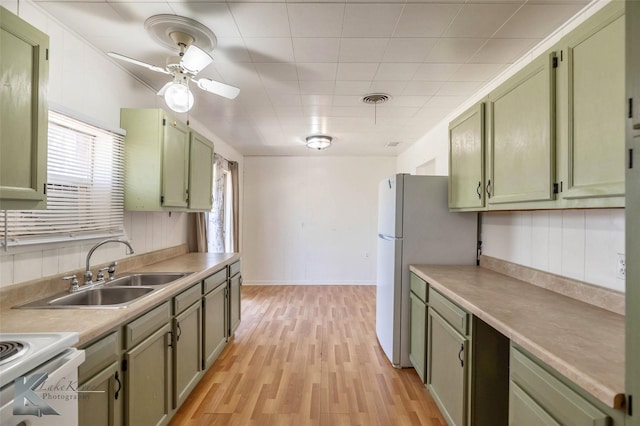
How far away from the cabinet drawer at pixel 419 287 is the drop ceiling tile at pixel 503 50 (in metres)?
1.71

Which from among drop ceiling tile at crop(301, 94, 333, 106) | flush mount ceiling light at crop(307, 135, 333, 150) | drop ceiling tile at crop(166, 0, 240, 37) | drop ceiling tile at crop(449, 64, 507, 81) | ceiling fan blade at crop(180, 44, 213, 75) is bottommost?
ceiling fan blade at crop(180, 44, 213, 75)

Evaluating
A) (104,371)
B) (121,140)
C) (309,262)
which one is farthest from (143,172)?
(309,262)

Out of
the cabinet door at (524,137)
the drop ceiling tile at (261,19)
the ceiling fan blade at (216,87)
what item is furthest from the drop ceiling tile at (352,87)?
the cabinet door at (524,137)

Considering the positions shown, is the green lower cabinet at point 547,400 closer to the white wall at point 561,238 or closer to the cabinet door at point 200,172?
the white wall at point 561,238

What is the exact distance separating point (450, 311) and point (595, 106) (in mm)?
1257

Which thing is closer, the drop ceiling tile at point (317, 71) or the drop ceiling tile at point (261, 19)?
the drop ceiling tile at point (261, 19)

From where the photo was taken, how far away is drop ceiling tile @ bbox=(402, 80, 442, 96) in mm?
2639

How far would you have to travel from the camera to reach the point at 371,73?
246cm

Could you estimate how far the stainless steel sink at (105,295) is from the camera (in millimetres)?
1799

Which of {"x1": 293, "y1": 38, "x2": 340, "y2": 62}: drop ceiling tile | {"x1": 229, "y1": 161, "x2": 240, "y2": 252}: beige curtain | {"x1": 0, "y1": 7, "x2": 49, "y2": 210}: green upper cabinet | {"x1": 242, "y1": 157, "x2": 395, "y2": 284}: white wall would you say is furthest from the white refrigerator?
{"x1": 229, "y1": 161, "x2": 240, "y2": 252}: beige curtain

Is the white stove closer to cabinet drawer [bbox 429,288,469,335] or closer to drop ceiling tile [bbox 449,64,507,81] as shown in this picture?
cabinet drawer [bbox 429,288,469,335]

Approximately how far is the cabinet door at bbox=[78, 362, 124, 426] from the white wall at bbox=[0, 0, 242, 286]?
29.4 inches

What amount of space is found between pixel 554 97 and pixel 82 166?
2726 mm

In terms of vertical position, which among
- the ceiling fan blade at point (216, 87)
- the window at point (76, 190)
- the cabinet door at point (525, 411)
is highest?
the ceiling fan blade at point (216, 87)
